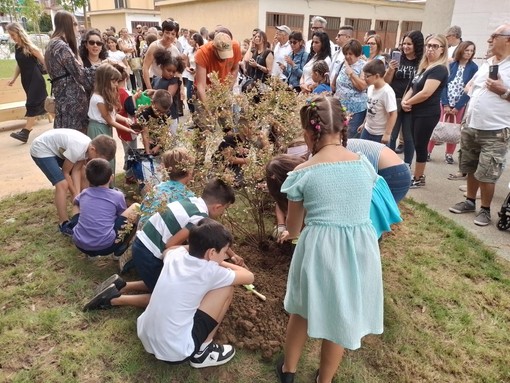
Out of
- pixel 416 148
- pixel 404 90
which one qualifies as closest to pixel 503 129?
pixel 416 148

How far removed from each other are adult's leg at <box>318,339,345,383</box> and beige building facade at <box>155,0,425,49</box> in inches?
728

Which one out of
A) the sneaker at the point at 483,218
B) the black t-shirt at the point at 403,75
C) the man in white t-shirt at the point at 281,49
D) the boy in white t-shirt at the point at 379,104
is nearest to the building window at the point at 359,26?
the man in white t-shirt at the point at 281,49

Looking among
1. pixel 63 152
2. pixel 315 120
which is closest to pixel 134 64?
pixel 63 152

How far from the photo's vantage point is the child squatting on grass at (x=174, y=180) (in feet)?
8.39

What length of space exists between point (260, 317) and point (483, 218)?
2862mm

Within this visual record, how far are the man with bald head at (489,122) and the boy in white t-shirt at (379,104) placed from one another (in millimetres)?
791

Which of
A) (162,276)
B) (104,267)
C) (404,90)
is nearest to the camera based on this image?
(162,276)

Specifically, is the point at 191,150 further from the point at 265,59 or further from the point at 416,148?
the point at 265,59

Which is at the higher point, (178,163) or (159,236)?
(178,163)

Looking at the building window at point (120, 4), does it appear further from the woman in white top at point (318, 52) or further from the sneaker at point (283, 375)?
the sneaker at point (283, 375)

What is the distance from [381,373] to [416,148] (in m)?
3.21

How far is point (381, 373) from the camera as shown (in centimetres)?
236

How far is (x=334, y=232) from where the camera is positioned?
1848 mm

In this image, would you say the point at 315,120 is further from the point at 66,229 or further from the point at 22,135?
the point at 22,135
